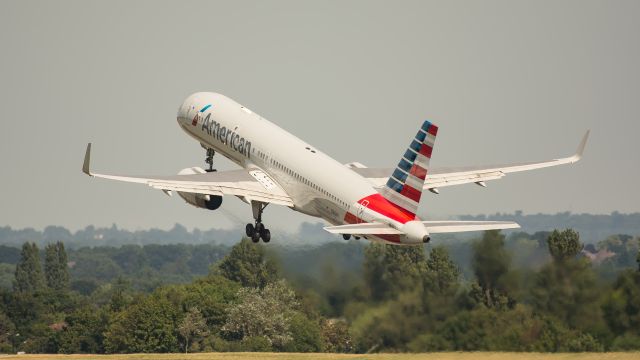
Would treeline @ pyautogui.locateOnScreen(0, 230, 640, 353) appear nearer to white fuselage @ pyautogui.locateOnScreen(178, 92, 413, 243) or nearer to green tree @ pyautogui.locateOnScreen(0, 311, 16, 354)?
white fuselage @ pyautogui.locateOnScreen(178, 92, 413, 243)

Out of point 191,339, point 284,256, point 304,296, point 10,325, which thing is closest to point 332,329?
point 304,296

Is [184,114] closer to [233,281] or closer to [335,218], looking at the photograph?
[335,218]

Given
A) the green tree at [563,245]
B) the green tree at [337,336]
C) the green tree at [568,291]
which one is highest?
the green tree at [563,245]

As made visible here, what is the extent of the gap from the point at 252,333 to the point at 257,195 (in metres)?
26.7

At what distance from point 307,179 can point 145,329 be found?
3647 centimetres

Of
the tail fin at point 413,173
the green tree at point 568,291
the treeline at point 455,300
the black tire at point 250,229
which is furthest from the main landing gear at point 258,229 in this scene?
the green tree at point 568,291

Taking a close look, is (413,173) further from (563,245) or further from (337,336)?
(337,336)

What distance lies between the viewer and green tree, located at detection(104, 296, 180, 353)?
112 m

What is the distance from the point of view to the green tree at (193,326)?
113 m

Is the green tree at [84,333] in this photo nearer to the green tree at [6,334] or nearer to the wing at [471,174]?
the green tree at [6,334]

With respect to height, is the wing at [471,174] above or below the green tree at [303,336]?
above

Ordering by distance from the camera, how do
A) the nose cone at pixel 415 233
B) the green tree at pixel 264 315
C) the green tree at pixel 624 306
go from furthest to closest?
the green tree at pixel 264 315 → the nose cone at pixel 415 233 → the green tree at pixel 624 306

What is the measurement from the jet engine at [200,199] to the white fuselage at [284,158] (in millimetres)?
2918

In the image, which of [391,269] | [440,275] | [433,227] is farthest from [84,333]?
[440,275]
